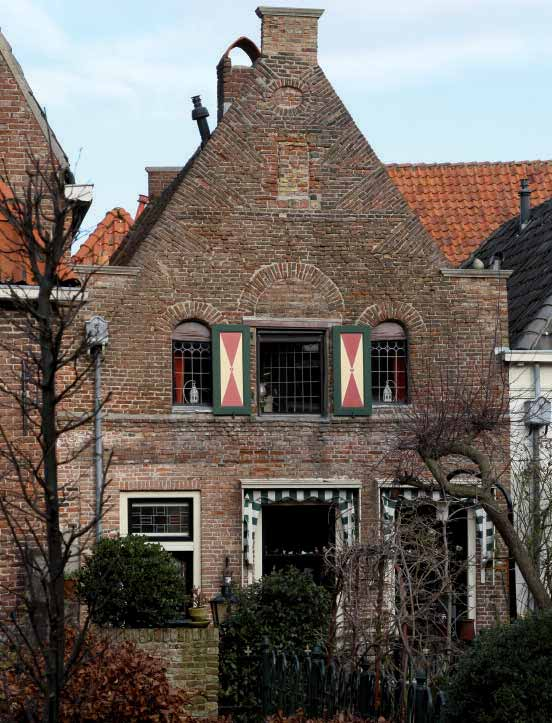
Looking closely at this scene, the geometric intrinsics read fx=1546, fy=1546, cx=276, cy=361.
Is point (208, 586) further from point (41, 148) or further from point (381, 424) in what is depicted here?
point (41, 148)

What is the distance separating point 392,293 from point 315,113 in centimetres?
314

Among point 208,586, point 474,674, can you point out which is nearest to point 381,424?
point 208,586

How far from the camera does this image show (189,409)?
936 inches

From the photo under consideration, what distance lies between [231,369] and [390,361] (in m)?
2.64

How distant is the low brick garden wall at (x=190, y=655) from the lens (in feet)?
59.3

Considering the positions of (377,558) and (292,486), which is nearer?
(377,558)

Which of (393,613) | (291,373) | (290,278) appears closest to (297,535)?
(291,373)

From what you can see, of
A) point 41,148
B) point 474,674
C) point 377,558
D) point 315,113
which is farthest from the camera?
point 315,113

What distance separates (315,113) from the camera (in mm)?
24750

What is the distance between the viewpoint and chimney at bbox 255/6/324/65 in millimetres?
24719

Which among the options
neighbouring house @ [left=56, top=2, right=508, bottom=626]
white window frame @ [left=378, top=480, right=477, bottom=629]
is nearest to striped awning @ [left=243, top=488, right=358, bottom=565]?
neighbouring house @ [left=56, top=2, right=508, bottom=626]

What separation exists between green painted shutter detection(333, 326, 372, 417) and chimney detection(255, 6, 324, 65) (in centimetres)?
448

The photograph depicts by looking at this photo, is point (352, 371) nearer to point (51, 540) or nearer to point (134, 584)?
point (134, 584)

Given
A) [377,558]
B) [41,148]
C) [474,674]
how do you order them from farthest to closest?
[41,148] → [377,558] → [474,674]
